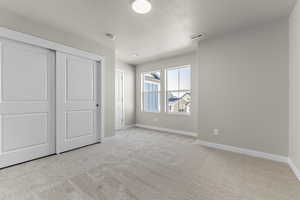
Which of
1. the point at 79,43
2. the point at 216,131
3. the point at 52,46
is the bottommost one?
the point at 216,131

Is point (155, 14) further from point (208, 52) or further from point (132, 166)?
point (132, 166)

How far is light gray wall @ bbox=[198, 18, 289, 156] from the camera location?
241 cm

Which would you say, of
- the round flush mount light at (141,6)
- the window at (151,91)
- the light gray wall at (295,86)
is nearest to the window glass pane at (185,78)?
the window at (151,91)

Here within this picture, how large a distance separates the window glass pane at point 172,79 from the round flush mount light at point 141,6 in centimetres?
276

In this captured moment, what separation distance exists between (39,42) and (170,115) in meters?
3.92

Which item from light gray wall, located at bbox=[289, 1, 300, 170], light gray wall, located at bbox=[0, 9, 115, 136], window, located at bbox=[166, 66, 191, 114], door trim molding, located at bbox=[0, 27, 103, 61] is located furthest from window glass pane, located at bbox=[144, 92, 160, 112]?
light gray wall, located at bbox=[289, 1, 300, 170]

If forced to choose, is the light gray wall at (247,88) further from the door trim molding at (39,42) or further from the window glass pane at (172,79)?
the door trim molding at (39,42)

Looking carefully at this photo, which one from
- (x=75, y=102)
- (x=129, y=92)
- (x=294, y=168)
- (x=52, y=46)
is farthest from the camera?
(x=129, y=92)

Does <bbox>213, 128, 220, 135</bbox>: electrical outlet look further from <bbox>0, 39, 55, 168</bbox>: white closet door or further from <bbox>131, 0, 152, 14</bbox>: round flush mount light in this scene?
<bbox>0, 39, 55, 168</bbox>: white closet door

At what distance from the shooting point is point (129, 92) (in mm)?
5453

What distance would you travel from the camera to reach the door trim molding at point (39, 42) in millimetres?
2143

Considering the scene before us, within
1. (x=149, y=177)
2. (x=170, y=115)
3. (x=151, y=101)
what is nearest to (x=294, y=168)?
(x=149, y=177)

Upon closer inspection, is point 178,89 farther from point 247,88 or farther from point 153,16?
point 153,16

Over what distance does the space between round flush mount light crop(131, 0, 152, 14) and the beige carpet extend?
2.51 m
